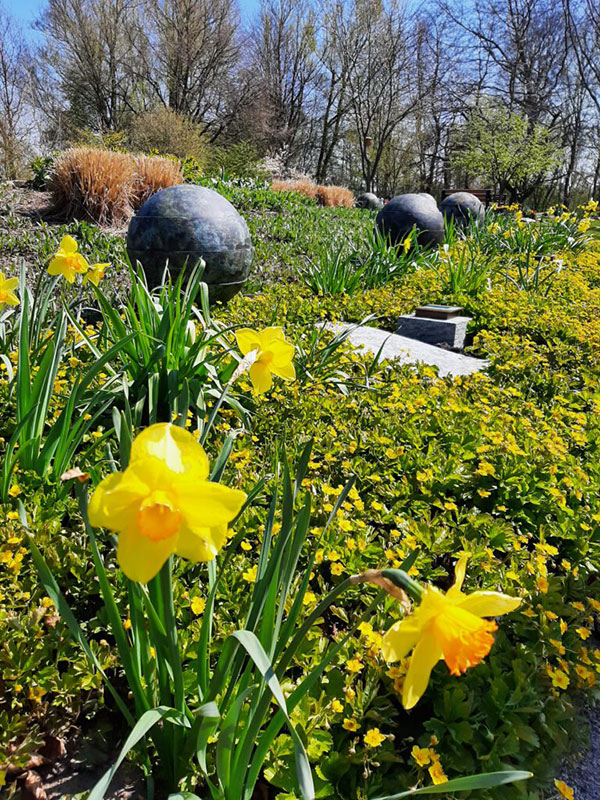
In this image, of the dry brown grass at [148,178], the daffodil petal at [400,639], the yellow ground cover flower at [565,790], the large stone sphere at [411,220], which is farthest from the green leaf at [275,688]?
the dry brown grass at [148,178]

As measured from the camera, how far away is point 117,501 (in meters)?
0.62

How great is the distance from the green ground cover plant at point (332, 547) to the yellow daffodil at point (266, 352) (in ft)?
0.58

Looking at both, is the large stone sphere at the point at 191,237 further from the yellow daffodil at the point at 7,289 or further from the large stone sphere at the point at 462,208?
the large stone sphere at the point at 462,208

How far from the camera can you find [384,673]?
1.51 metres

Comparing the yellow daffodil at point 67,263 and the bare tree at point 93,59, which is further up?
the bare tree at point 93,59

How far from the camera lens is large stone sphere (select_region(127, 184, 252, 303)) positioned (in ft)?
16.0

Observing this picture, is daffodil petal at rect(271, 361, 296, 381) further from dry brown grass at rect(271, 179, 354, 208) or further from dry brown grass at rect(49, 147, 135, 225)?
dry brown grass at rect(271, 179, 354, 208)

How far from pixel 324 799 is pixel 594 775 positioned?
75 cm

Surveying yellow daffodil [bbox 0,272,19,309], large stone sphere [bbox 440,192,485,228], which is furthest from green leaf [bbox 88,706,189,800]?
large stone sphere [bbox 440,192,485,228]

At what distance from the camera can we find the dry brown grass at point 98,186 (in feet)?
26.8

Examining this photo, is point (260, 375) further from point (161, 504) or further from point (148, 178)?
point (148, 178)

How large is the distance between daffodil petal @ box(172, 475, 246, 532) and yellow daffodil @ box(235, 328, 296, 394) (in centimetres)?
63

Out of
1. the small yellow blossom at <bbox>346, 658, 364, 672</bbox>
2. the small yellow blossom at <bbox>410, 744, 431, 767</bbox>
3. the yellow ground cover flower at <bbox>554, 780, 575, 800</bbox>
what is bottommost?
the yellow ground cover flower at <bbox>554, 780, 575, 800</bbox>

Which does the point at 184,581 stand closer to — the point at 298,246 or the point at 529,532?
the point at 529,532
